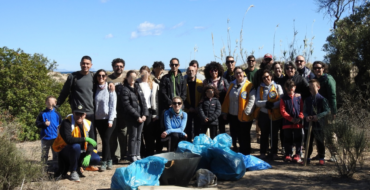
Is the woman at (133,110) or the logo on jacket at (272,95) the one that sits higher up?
the logo on jacket at (272,95)

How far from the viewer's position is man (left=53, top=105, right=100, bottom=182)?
6.04 meters

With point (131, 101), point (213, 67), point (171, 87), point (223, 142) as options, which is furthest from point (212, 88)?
point (131, 101)

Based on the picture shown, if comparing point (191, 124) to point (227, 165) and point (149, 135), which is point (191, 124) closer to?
point (149, 135)

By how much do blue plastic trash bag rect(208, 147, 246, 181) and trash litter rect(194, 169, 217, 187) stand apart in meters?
0.29

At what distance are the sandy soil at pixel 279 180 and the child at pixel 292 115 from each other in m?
0.57

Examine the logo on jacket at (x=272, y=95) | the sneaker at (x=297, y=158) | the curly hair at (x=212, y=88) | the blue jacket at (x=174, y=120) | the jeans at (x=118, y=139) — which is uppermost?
the curly hair at (x=212, y=88)

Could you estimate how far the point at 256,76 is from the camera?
761cm

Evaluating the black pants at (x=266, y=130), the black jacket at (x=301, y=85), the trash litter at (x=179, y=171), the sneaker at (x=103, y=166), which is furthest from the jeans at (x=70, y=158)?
the black jacket at (x=301, y=85)

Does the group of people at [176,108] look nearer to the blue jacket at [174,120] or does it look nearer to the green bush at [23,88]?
the blue jacket at [174,120]

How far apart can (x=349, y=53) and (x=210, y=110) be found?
5.02 metres

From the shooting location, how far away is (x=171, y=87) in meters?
7.70

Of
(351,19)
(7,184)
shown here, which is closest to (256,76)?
(7,184)

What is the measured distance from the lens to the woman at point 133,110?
710 cm

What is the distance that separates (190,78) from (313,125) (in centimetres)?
268
